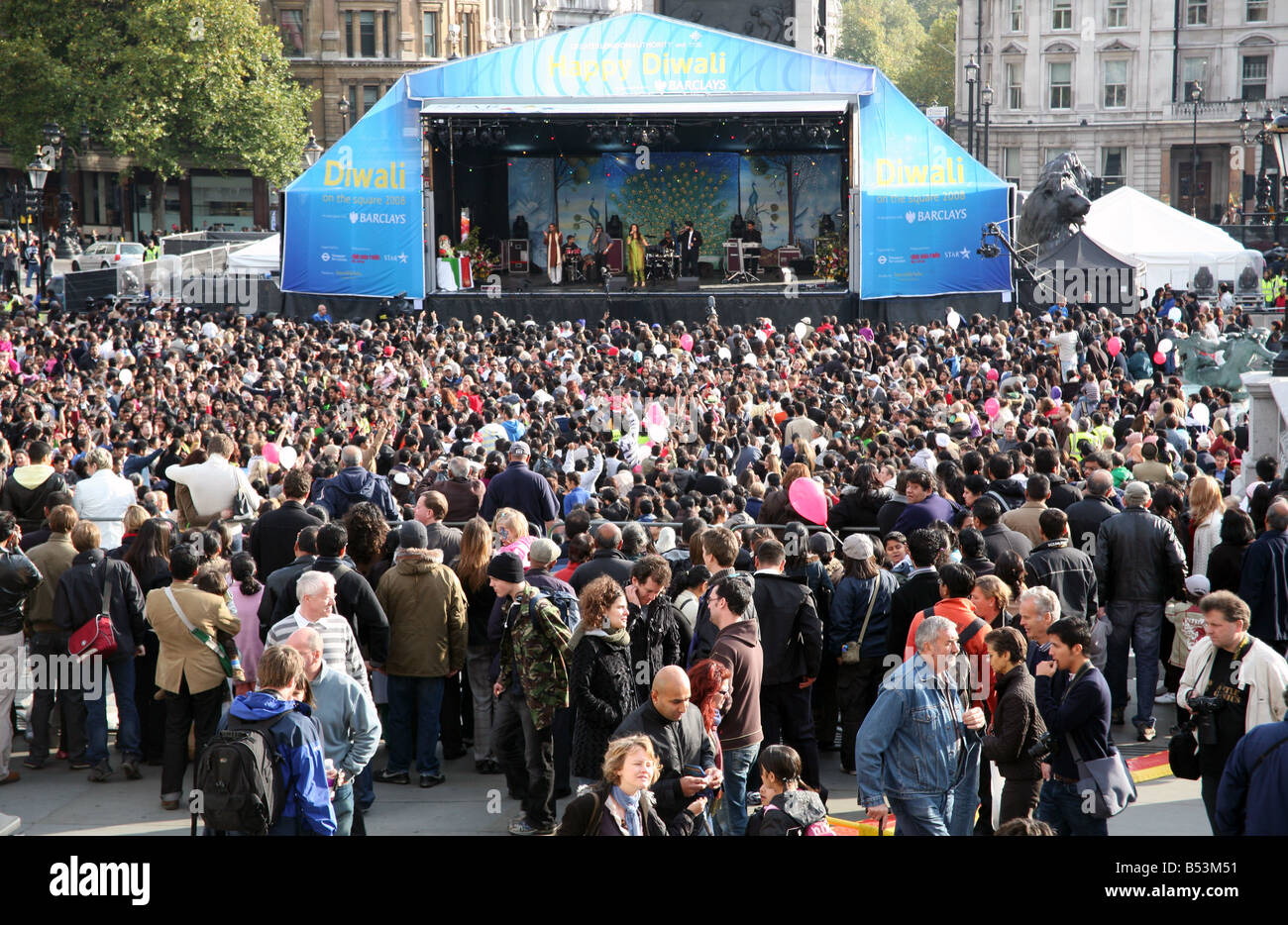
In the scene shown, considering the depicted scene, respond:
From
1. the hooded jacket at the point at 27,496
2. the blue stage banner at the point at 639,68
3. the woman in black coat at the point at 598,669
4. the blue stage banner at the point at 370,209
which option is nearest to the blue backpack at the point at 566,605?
the woman in black coat at the point at 598,669

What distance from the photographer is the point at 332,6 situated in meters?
58.8

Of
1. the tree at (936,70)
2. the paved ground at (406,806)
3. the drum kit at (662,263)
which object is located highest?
the tree at (936,70)

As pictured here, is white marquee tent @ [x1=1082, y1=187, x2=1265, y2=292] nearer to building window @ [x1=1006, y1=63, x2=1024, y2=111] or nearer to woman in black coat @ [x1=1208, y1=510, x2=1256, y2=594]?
woman in black coat @ [x1=1208, y1=510, x2=1256, y2=594]

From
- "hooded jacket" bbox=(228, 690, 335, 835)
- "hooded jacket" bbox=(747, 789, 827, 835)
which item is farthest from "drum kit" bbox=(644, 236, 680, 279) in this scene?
"hooded jacket" bbox=(747, 789, 827, 835)

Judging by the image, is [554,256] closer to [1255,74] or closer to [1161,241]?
[1161,241]

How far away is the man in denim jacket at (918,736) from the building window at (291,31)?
191 feet

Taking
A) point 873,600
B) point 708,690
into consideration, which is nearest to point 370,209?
point 873,600

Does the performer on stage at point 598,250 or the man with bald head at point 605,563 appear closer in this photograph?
the man with bald head at point 605,563

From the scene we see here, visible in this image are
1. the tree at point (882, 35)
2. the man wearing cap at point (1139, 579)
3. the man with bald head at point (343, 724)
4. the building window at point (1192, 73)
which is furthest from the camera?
the tree at point (882, 35)

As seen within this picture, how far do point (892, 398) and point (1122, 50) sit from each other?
49629 millimetres

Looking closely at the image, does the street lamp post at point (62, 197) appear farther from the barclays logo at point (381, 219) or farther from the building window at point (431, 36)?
the building window at point (431, 36)

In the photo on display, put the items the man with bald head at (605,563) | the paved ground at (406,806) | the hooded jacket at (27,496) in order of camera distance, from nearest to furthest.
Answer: the paved ground at (406,806) < the man with bald head at (605,563) < the hooded jacket at (27,496)

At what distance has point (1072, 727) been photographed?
6.05m

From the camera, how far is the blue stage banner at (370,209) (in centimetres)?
2809
